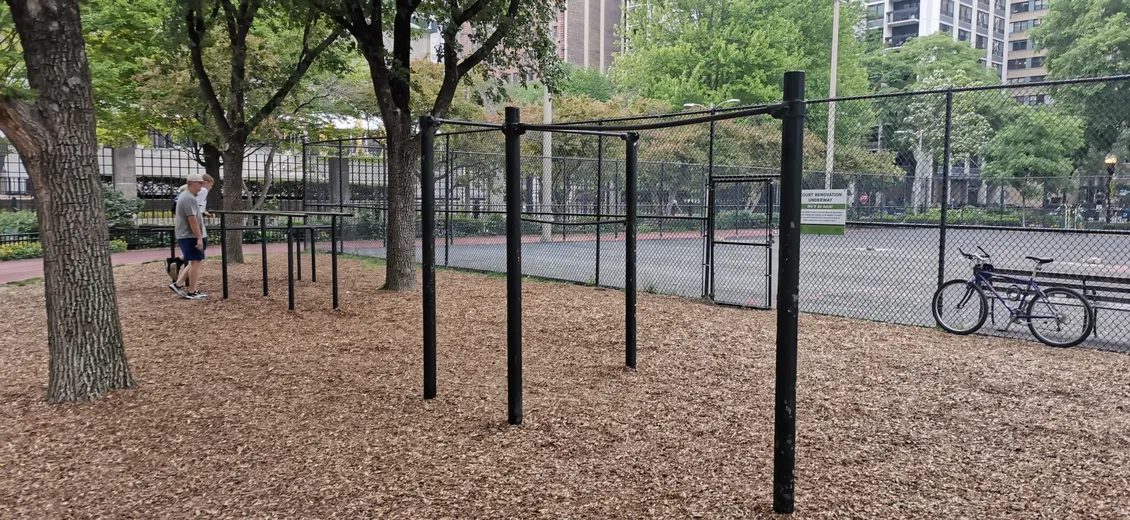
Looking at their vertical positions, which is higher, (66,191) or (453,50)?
(453,50)

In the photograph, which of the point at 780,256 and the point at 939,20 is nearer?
the point at 780,256

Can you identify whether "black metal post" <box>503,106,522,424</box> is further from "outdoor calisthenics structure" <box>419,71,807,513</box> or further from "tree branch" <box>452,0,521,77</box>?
"tree branch" <box>452,0,521,77</box>

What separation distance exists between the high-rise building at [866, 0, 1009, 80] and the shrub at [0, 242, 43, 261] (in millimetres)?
67362

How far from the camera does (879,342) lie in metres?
7.22

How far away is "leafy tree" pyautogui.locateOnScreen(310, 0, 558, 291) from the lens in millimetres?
9453

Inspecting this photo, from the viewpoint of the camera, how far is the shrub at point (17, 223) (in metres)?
17.3

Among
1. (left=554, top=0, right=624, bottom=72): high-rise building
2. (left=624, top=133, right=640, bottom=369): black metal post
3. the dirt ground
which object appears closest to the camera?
the dirt ground

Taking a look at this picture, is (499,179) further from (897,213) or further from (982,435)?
(982,435)

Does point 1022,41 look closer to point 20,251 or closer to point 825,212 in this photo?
point 825,212

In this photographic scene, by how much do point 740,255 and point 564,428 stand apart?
1458 centimetres

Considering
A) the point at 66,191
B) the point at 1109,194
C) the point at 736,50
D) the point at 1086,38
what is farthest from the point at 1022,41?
the point at 66,191

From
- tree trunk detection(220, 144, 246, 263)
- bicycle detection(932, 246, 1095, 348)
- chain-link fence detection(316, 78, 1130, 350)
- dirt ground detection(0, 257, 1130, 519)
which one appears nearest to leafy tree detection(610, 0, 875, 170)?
chain-link fence detection(316, 78, 1130, 350)

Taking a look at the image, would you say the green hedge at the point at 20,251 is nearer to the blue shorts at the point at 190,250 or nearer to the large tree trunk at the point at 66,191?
the blue shorts at the point at 190,250

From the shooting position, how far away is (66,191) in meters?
4.78
